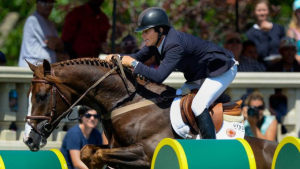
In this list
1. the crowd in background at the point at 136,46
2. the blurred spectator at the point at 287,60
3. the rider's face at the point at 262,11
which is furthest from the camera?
the rider's face at the point at 262,11

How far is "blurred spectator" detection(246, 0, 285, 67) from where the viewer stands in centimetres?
1129

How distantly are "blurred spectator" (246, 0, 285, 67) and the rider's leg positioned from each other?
386cm

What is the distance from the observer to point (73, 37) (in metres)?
10.5

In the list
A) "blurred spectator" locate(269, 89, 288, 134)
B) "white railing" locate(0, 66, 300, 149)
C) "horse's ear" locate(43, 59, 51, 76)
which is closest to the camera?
"horse's ear" locate(43, 59, 51, 76)

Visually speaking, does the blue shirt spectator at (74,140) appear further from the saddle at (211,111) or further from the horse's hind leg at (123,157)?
the saddle at (211,111)

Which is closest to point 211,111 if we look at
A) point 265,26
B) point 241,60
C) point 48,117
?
point 48,117

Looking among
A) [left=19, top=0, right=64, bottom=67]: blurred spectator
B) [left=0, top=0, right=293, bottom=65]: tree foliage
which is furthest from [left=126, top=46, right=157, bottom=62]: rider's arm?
[left=0, top=0, right=293, bottom=65]: tree foliage

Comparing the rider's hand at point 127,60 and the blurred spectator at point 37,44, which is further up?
the rider's hand at point 127,60

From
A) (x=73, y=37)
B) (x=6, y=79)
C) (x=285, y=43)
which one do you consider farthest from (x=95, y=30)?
(x=285, y=43)

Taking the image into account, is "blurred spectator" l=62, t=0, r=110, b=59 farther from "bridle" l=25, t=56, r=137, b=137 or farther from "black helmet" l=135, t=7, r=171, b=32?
"black helmet" l=135, t=7, r=171, b=32

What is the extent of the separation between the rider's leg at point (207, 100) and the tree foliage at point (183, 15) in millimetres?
6548

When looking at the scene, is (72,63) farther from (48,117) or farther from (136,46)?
(136,46)

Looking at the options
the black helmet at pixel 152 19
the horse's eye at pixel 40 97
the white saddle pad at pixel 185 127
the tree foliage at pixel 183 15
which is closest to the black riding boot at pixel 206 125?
the white saddle pad at pixel 185 127

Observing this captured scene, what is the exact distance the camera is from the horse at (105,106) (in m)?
7.10
